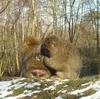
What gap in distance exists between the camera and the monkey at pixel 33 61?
10.3 metres

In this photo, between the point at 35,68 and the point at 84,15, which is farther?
the point at 84,15

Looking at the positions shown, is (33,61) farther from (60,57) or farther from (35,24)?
(35,24)

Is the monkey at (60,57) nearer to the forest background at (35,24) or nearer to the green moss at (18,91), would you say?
the green moss at (18,91)

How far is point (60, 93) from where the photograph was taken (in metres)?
7.73

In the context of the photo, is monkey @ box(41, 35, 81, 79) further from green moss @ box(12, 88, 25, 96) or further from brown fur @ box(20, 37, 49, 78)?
green moss @ box(12, 88, 25, 96)

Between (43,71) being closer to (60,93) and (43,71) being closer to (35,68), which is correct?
(35,68)

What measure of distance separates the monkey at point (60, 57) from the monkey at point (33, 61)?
20cm

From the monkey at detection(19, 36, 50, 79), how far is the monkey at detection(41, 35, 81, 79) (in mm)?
198

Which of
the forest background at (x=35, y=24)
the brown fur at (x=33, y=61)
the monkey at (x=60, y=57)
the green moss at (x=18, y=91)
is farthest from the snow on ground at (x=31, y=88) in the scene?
the forest background at (x=35, y=24)

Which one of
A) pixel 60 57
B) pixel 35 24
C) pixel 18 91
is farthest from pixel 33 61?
pixel 35 24

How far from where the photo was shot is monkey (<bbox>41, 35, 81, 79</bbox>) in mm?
10102

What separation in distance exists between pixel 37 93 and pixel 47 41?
8.70 ft

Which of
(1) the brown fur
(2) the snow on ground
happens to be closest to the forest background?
(1) the brown fur

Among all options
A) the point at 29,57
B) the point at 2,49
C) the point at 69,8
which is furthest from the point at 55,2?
the point at 29,57
